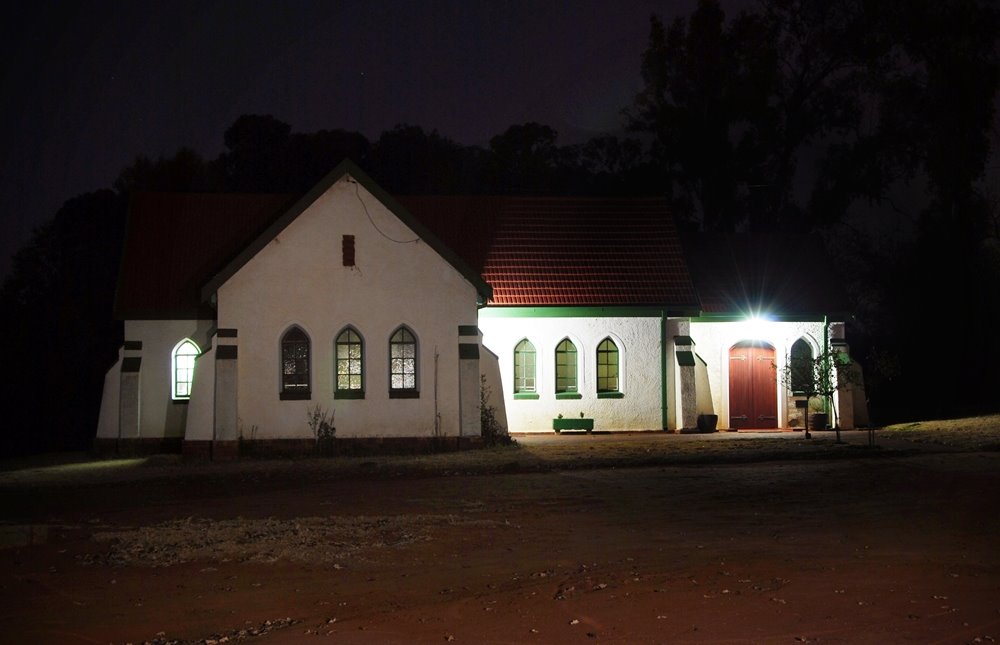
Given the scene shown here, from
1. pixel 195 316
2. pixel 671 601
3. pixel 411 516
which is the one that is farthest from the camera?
pixel 195 316

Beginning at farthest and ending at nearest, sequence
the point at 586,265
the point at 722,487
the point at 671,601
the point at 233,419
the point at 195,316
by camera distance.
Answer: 1. the point at 586,265
2. the point at 195,316
3. the point at 233,419
4. the point at 722,487
5. the point at 671,601

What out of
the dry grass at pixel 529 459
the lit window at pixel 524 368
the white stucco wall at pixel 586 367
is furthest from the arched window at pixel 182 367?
the lit window at pixel 524 368

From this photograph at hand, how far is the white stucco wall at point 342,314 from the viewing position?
26312 mm

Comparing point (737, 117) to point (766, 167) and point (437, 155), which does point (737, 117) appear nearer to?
point (766, 167)

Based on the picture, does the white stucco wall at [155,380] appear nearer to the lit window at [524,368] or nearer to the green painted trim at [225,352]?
the green painted trim at [225,352]

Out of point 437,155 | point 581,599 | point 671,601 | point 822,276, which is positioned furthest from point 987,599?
point 437,155

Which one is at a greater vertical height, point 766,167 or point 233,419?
point 766,167

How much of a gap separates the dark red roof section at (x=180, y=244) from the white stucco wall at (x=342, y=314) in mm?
2466

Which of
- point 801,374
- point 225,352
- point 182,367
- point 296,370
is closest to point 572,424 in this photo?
point 801,374

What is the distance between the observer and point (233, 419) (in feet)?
84.7

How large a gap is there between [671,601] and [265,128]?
44.7 m

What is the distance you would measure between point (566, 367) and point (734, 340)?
4.88m

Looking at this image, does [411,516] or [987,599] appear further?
[411,516]

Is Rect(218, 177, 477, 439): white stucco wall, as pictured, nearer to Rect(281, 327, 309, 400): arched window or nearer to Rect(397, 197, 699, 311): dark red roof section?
Rect(281, 327, 309, 400): arched window
